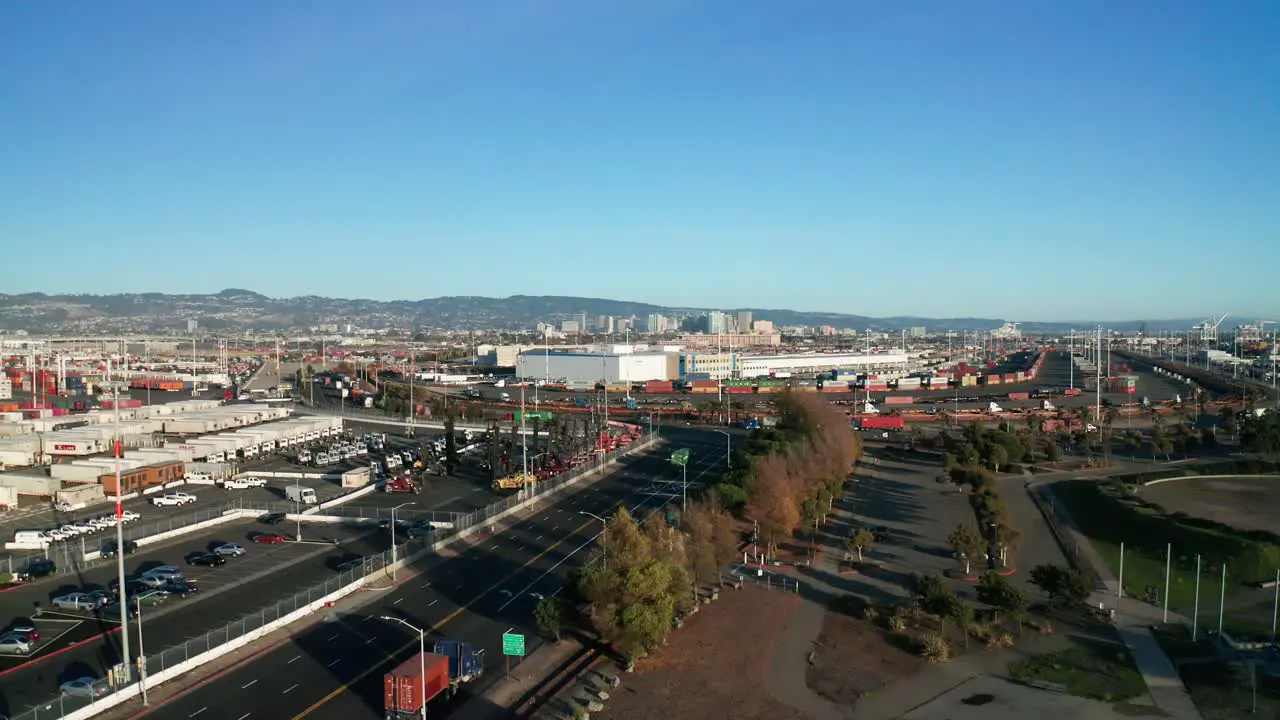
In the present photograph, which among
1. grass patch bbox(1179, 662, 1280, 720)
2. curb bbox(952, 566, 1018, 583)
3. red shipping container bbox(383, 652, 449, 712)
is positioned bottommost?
curb bbox(952, 566, 1018, 583)

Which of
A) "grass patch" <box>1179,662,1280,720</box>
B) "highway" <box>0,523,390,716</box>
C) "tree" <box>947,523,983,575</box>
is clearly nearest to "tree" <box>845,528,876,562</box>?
Result: "tree" <box>947,523,983,575</box>

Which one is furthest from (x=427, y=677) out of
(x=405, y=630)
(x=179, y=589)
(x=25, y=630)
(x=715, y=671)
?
(x=179, y=589)

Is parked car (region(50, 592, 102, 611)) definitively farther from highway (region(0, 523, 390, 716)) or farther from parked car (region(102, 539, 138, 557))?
parked car (region(102, 539, 138, 557))

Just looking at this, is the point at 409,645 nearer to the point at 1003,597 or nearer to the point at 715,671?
the point at 715,671

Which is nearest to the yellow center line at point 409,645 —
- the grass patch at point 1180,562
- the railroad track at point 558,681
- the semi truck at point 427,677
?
the semi truck at point 427,677

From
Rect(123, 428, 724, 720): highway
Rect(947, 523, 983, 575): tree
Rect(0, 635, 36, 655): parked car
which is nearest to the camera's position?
Rect(123, 428, 724, 720): highway
